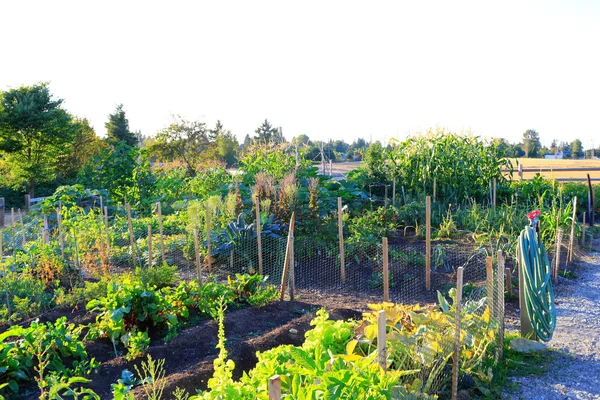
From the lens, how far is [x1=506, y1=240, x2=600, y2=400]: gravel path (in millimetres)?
3617

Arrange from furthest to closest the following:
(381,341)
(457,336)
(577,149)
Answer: (577,149), (457,336), (381,341)

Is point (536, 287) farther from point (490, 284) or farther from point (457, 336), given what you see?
point (457, 336)

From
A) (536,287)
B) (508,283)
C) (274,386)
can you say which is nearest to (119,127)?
(508,283)

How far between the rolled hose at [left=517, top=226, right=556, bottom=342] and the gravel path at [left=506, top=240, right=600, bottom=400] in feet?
0.90

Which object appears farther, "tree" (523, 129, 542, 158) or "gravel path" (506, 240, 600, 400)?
"tree" (523, 129, 542, 158)

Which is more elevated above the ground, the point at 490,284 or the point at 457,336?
the point at 490,284

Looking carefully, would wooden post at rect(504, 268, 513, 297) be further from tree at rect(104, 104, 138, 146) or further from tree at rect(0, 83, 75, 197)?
tree at rect(104, 104, 138, 146)

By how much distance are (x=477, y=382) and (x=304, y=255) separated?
411cm

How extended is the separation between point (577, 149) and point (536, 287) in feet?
214

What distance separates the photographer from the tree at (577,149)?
59653 millimetres

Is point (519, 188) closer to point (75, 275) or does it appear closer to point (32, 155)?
point (75, 275)

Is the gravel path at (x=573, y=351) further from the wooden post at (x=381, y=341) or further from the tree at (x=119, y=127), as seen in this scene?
the tree at (x=119, y=127)

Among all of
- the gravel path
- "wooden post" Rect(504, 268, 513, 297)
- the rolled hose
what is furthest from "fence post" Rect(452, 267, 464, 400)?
"wooden post" Rect(504, 268, 513, 297)

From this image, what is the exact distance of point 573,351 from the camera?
4375 millimetres
